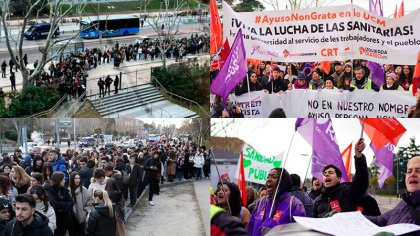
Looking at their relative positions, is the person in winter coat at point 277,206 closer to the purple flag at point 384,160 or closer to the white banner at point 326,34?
the purple flag at point 384,160

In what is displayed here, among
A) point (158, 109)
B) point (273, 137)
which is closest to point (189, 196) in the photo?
point (273, 137)

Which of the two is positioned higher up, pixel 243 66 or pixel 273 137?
pixel 243 66

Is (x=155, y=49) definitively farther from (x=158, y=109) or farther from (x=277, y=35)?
(x=277, y=35)

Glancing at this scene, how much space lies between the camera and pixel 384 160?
602 cm

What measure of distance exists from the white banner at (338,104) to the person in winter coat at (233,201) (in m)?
2.13

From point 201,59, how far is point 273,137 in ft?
45.9

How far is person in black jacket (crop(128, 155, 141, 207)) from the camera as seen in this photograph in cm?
646

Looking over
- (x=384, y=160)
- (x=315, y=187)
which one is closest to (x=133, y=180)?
(x=315, y=187)

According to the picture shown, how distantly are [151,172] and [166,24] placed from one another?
18.6 m

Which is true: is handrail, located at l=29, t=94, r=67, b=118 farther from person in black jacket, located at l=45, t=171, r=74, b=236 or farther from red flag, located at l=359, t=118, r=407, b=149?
red flag, located at l=359, t=118, r=407, b=149

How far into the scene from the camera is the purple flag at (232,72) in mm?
7238

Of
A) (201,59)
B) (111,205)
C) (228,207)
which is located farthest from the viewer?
(201,59)

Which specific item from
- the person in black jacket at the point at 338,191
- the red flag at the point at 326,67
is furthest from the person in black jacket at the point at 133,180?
the red flag at the point at 326,67

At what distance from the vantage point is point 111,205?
20.6 feet
